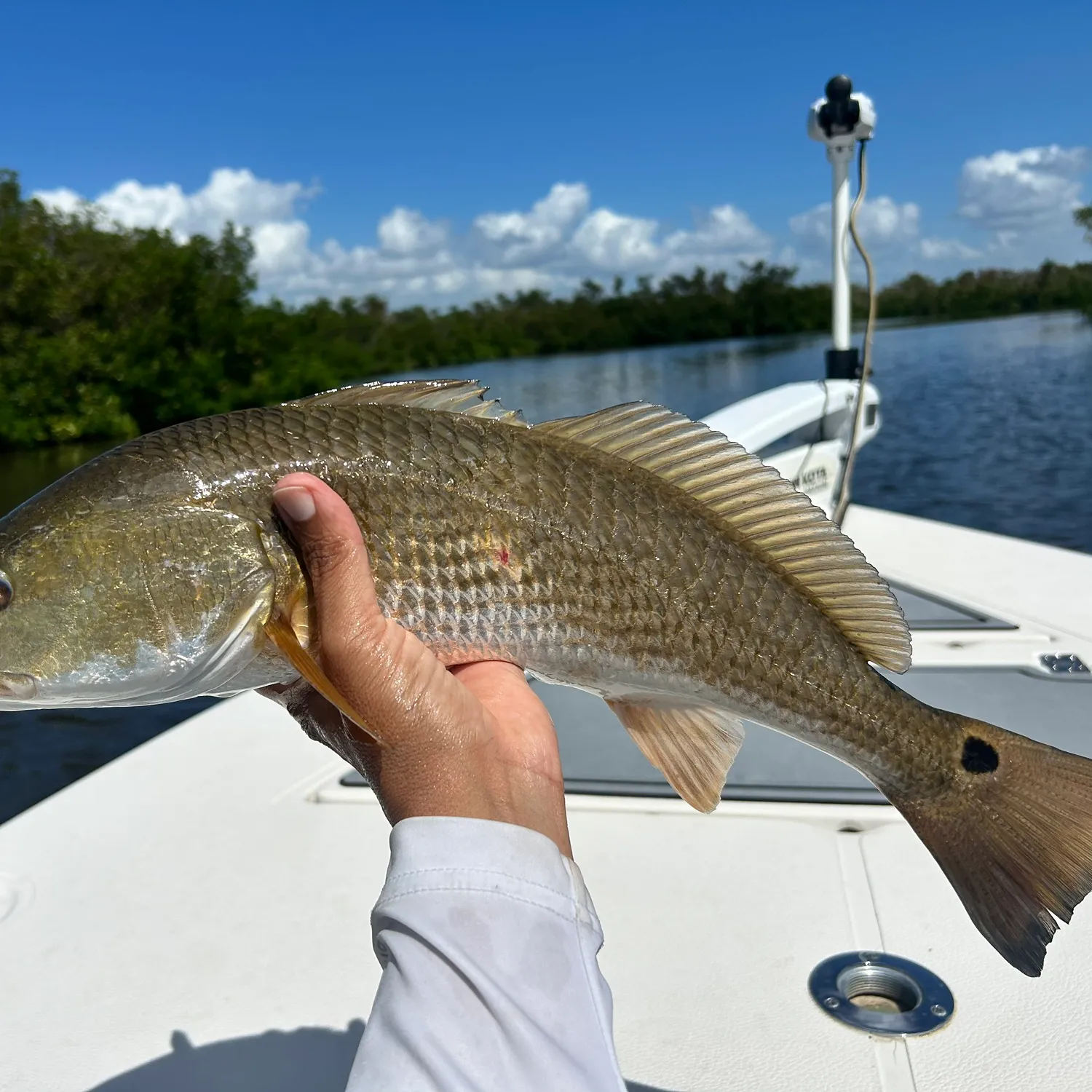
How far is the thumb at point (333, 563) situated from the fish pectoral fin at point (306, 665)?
0.03 m

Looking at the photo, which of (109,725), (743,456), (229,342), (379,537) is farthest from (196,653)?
(229,342)

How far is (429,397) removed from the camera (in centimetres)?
195

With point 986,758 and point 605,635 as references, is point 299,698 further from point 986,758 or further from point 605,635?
point 986,758

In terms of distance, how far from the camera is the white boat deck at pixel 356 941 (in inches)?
83.7

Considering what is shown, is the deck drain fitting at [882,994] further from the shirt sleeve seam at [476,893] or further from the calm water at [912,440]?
the calm water at [912,440]

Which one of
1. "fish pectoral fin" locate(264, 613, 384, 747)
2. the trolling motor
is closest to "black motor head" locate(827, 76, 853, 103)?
the trolling motor

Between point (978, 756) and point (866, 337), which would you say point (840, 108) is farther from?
point (978, 756)

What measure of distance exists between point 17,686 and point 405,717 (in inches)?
31.1

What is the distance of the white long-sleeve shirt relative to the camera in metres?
1.15

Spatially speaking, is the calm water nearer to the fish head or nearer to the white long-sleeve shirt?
the fish head

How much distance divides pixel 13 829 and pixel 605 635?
251 cm

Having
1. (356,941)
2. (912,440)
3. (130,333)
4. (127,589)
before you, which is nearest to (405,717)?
(127,589)

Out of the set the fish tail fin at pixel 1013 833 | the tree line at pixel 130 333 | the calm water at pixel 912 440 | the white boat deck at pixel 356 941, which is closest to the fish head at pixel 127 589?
the white boat deck at pixel 356 941

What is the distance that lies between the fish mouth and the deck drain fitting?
189 centimetres
